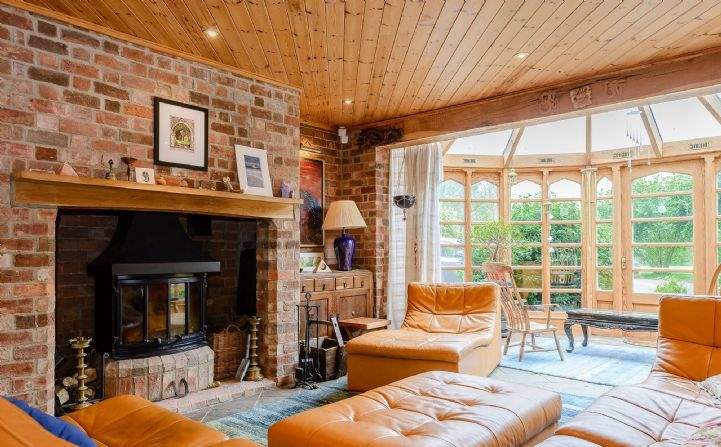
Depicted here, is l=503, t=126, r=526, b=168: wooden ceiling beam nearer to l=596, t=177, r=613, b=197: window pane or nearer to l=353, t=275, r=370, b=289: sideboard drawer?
l=596, t=177, r=613, b=197: window pane

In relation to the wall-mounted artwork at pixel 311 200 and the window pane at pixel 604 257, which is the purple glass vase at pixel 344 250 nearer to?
the wall-mounted artwork at pixel 311 200

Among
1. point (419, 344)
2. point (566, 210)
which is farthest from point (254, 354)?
point (566, 210)

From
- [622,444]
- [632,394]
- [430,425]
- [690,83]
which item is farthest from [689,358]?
[690,83]

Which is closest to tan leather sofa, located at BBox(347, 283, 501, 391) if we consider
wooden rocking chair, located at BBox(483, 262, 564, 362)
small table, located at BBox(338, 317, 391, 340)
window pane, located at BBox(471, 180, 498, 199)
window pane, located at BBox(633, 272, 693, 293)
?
small table, located at BBox(338, 317, 391, 340)

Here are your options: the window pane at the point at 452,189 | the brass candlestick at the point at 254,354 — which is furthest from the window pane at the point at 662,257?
the brass candlestick at the point at 254,354

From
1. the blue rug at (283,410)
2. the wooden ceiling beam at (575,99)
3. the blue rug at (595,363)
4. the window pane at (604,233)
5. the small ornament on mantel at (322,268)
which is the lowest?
the blue rug at (595,363)

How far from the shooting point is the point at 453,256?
6.92 m

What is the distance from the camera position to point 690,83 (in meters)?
3.75

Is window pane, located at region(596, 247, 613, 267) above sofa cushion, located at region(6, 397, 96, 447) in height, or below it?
above

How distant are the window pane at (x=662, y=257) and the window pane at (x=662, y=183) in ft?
2.38

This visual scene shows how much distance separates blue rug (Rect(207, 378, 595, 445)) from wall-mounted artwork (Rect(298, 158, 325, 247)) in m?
1.83

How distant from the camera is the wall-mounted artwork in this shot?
5.54m

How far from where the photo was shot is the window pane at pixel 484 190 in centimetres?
693

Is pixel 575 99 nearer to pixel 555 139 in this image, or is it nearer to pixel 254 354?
pixel 555 139
